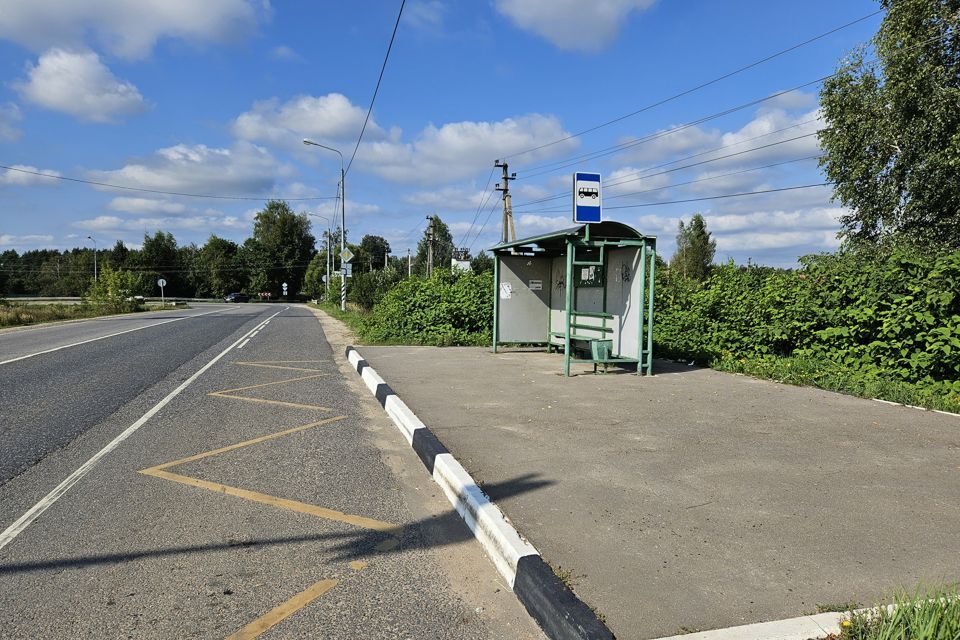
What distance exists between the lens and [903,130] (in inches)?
686

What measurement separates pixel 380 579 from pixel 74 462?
363 centimetres

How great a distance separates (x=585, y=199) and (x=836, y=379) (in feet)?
14.9

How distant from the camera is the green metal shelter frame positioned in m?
9.99

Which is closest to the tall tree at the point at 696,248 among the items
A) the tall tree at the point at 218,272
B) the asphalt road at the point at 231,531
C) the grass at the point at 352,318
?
the grass at the point at 352,318

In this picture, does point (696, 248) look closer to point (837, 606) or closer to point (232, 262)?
point (837, 606)

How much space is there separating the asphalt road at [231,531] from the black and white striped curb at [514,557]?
0.08 meters

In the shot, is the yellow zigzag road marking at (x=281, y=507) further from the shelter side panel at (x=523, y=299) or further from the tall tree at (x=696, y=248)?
the tall tree at (x=696, y=248)

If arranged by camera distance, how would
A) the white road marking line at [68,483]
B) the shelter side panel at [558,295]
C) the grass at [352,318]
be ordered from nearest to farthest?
the white road marking line at [68,483]
the shelter side panel at [558,295]
the grass at [352,318]

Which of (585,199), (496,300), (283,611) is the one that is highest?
(585,199)

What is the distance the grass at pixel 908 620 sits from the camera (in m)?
2.29

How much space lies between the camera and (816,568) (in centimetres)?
315

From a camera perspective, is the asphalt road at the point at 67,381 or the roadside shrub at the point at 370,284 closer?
the asphalt road at the point at 67,381

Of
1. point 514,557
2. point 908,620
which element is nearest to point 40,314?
point 514,557

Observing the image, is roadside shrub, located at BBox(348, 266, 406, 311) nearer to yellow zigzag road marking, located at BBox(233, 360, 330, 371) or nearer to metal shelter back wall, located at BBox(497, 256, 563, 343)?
metal shelter back wall, located at BBox(497, 256, 563, 343)
